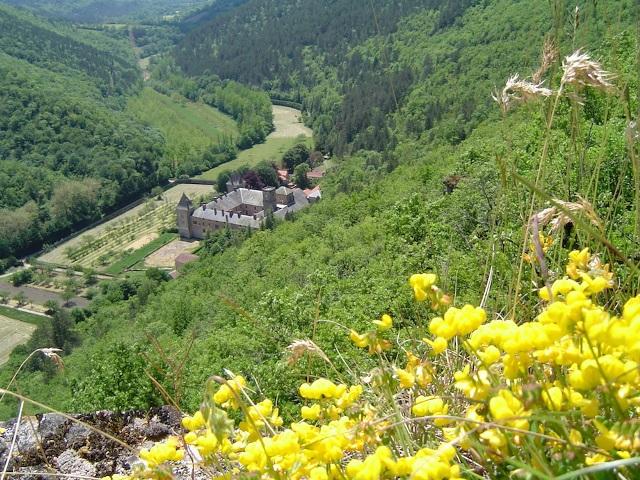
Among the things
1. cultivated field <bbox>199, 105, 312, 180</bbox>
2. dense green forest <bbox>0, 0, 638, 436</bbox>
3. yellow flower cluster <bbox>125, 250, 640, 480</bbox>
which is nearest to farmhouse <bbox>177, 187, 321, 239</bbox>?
dense green forest <bbox>0, 0, 638, 436</bbox>

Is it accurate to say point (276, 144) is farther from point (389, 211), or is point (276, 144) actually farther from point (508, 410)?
point (508, 410)

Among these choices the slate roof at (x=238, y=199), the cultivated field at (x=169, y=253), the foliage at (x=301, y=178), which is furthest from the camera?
the foliage at (x=301, y=178)

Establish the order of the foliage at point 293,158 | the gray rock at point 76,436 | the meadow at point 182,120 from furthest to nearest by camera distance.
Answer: the meadow at point 182,120 → the foliage at point 293,158 → the gray rock at point 76,436

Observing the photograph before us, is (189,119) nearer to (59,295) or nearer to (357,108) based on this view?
(357,108)

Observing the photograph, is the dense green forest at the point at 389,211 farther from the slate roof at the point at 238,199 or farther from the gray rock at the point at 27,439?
the slate roof at the point at 238,199

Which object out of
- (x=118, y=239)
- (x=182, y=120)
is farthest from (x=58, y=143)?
(x=118, y=239)

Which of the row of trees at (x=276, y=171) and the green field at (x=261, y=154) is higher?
the row of trees at (x=276, y=171)

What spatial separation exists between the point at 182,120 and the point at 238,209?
4499cm

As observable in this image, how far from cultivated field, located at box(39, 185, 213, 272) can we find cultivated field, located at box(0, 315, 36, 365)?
974 centimetres

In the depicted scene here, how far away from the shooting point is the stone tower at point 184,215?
54.1 m

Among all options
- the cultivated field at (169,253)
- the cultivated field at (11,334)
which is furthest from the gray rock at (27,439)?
the cultivated field at (169,253)

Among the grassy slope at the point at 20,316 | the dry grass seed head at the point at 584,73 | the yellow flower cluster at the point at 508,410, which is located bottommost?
the grassy slope at the point at 20,316

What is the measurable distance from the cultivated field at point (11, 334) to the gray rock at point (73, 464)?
36425 millimetres

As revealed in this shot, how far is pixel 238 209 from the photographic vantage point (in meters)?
57.3
